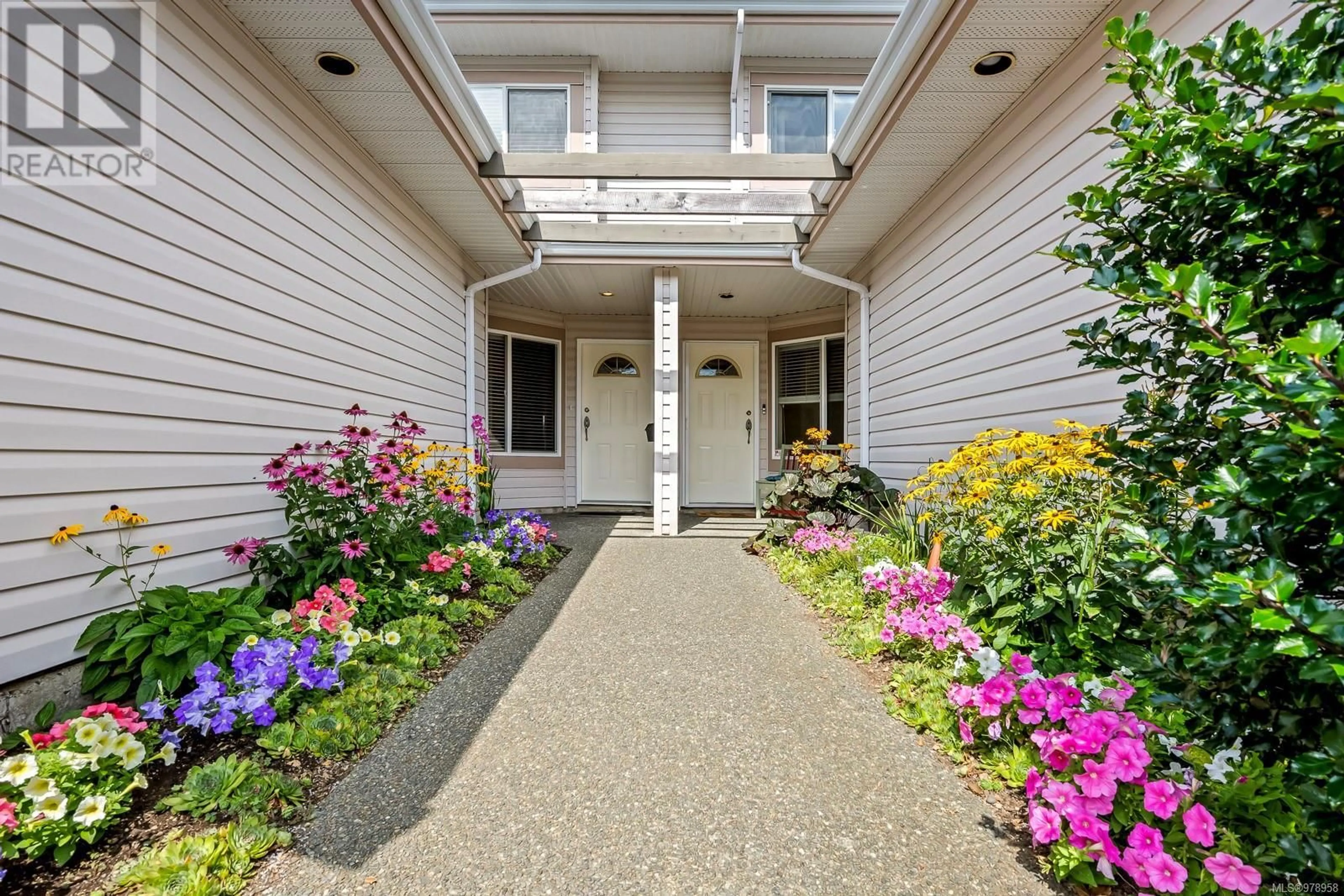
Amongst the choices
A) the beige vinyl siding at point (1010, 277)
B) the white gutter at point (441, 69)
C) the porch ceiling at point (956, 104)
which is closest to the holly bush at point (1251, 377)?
the beige vinyl siding at point (1010, 277)

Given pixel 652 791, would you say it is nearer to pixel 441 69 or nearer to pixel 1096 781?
pixel 1096 781

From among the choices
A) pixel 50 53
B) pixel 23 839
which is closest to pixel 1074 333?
pixel 23 839

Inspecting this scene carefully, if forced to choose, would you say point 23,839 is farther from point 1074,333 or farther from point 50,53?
point 1074,333

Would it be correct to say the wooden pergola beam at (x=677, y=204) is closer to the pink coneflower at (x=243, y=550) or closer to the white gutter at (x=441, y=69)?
the white gutter at (x=441, y=69)

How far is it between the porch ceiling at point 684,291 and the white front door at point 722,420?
537mm

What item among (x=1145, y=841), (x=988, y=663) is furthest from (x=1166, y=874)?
(x=988, y=663)

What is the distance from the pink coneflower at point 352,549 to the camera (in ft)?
7.75

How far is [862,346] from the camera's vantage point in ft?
16.5

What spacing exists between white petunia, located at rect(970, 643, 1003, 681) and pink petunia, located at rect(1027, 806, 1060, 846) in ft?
1.23

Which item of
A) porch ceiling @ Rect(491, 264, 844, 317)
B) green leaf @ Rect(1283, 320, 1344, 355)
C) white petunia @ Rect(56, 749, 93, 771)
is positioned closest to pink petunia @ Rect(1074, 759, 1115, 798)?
green leaf @ Rect(1283, 320, 1344, 355)

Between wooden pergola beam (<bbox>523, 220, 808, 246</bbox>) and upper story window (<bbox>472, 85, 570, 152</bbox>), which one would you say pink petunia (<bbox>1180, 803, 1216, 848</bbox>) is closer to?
wooden pergola beam (<bbox>523, 220, 808, 246</bbox>)

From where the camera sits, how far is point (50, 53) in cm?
163

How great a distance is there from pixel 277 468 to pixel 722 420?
16.5 ft

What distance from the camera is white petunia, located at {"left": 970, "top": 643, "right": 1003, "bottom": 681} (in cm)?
155
